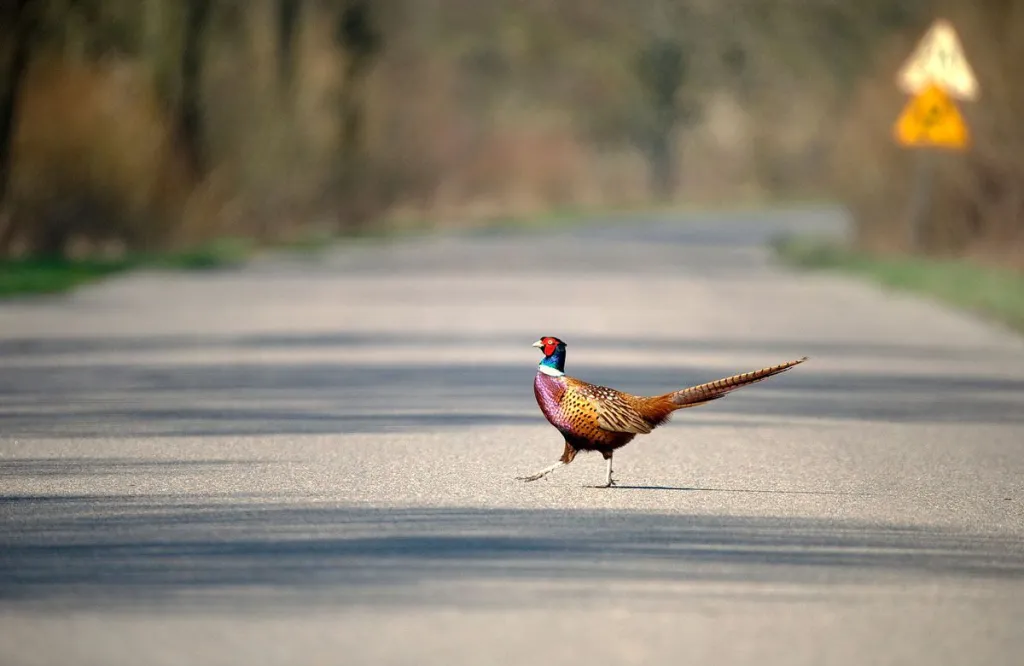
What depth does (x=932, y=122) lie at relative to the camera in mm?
28391

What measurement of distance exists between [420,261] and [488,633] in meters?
29.7

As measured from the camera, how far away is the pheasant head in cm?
1042

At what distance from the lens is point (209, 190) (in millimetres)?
41125

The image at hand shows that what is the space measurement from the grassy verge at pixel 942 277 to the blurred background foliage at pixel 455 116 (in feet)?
3.40

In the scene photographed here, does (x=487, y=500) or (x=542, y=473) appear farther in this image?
(x=542, y=473)

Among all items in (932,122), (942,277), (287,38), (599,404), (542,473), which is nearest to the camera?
(599,404)

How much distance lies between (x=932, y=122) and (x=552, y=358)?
18708mm

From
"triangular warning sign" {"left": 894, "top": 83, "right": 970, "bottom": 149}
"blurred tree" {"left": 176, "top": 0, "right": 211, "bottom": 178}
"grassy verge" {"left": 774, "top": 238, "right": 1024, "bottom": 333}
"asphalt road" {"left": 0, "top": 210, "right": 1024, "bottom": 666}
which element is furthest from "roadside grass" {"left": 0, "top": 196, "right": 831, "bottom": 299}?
"triangular warning sign" {"left": 894, "top": 83, "right": 970, "bottom": 149}

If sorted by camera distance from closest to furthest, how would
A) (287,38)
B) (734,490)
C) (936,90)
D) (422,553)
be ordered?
1. (422,553)
2. (734,490)
3. (936,90)
4. (287,38)

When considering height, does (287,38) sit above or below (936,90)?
above

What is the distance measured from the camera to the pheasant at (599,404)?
10.3 m

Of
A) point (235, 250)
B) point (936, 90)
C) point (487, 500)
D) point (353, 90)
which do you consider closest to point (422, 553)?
point (487, 500)

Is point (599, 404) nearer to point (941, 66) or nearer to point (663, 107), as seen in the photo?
point (941, 66)

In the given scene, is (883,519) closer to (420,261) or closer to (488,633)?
(488,633)
